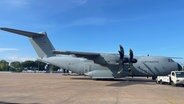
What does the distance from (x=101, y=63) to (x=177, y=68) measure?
10.3 m

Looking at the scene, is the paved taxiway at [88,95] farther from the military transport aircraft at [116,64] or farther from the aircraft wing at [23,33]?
the military transport aircraft at [116,64]

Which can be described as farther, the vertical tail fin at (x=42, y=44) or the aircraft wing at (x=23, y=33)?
the vertical tail fin at (x=42, y=44)

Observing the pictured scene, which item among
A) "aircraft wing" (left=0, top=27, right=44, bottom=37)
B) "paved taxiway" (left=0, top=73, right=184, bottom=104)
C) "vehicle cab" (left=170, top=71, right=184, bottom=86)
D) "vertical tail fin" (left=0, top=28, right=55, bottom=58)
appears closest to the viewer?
"paved taxiway" (left=0, top=73, right=184, bottom=104)

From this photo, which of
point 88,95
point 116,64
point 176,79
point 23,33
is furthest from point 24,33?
point 88,95

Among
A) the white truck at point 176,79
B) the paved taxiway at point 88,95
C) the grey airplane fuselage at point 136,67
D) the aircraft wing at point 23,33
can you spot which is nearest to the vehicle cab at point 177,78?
the white truck at point 176,79

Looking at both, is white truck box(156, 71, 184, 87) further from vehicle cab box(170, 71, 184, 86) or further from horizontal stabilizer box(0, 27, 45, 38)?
→ horizontal stabilizer box(0, 27, 45, 38)

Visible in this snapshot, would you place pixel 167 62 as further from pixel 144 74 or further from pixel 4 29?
pixel 4 29

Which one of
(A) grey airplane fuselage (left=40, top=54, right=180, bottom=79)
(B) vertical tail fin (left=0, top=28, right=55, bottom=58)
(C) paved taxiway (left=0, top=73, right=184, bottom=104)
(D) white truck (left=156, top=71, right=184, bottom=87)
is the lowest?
(C) paved taxiway (left=0, top=73, right=184, bottom=104)

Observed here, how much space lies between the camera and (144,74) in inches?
1718

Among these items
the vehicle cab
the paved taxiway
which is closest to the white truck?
→ the vehicle cab

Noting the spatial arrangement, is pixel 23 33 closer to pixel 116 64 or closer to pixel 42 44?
pixel 42 44

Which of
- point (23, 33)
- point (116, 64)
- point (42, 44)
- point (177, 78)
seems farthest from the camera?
point (42, 44)

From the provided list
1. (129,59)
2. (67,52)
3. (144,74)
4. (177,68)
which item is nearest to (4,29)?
(67,52)

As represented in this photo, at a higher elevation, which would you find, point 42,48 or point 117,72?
point 42,48
